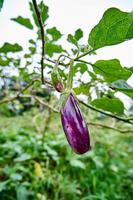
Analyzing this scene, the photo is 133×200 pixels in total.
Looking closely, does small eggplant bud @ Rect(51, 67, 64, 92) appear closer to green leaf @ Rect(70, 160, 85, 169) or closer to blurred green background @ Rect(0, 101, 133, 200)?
blurred green background @ Rect(0, 101, 133, 200)

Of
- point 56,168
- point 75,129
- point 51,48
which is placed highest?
point 51,48

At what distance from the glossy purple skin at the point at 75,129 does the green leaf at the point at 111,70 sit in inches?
3.6

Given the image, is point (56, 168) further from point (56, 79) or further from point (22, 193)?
point (56, 79)

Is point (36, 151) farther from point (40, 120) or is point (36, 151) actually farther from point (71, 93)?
point (71, 93)

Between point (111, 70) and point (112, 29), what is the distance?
0.10 meters

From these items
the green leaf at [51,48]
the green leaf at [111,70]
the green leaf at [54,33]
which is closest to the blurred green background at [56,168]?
the green leaf at [54,33]

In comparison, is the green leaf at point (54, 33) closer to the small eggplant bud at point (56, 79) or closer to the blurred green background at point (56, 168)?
the small eggplant bud at point (56, 79)

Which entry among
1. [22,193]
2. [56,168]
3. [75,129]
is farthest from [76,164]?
[75,129]

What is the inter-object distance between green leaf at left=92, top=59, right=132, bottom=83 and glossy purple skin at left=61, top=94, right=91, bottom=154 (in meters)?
0.09

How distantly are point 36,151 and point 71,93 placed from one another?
1.59 metres

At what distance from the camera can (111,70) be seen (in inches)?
21.0

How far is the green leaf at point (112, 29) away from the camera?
17.0 inches

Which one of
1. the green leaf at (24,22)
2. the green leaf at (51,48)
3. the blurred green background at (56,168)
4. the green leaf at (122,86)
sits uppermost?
the green leaf at (24,22)

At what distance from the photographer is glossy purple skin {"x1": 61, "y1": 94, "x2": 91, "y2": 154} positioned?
435 mm
